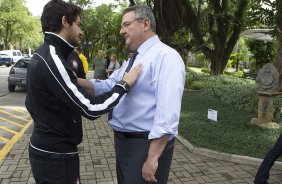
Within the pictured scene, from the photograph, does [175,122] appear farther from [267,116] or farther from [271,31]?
[271,31]

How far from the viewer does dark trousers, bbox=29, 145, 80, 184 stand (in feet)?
7.94

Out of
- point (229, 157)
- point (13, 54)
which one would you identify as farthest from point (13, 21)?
point (229, 157)

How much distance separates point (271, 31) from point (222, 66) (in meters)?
8.13

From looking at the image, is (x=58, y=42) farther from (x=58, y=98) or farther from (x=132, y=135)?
(x=132, y=135)

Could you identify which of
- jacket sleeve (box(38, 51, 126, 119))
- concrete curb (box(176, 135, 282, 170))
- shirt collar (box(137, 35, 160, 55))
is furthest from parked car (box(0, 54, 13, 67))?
jacket sleeve (box(38, 51, 126, 119))

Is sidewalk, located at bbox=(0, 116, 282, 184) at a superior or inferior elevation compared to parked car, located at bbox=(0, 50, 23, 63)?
inferior

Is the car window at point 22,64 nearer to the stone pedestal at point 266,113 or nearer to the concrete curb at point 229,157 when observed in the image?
the stone pedestal at point 266,113

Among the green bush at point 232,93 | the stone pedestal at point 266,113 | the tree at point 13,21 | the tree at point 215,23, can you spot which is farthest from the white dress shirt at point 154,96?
the tree at point 13,21

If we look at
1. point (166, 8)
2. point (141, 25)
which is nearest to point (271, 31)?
point (166, 8)

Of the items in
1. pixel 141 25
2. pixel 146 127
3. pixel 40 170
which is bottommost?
pixel 40 170

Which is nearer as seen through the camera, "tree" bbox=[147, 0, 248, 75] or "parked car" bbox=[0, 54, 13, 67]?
"tree" bbox=[147, 0, 248, 75]

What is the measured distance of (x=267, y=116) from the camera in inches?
319

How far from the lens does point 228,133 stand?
7488mm

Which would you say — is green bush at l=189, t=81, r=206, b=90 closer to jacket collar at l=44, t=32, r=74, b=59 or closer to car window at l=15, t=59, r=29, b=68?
car window at l=15, t=59, r=29, b=68
